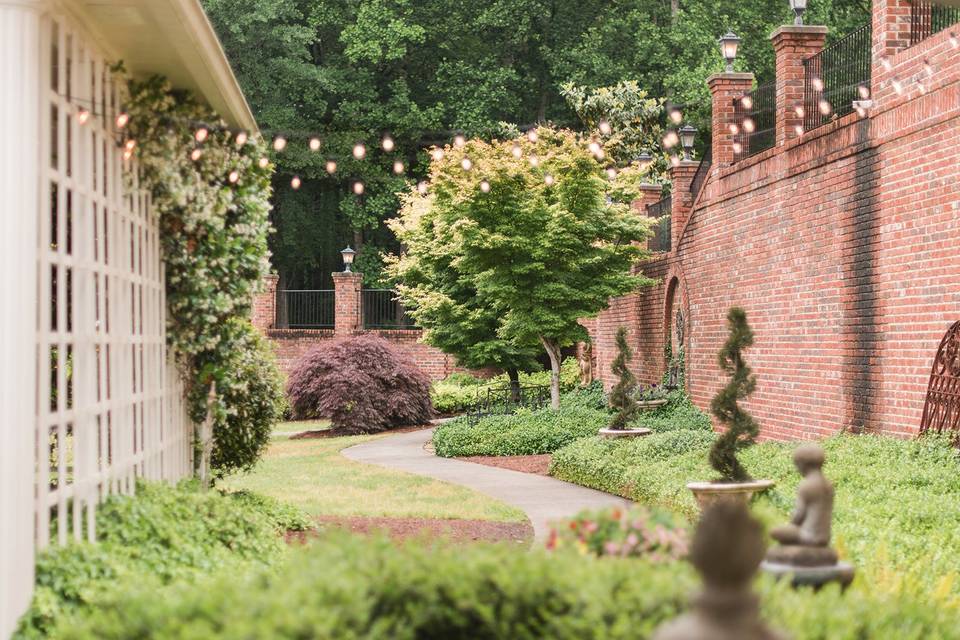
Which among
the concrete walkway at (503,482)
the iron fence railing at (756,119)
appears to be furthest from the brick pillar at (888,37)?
the concrete walkway at (503,482)

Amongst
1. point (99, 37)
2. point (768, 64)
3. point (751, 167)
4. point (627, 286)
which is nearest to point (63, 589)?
point (99, 37)

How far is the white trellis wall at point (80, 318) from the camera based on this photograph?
5746mm

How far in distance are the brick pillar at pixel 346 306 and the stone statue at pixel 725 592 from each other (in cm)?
3243

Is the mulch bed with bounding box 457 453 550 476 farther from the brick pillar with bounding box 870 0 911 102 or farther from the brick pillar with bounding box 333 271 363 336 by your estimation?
the brick pillar with bounding box 333 271 363 336

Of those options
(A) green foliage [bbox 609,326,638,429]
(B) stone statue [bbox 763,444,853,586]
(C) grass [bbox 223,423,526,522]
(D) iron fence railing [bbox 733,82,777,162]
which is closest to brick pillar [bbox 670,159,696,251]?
(D) iron fence railing [bbox 733,82,777,162]

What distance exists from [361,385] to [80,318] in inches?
762

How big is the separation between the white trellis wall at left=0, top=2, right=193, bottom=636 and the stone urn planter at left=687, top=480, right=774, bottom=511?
4.26m

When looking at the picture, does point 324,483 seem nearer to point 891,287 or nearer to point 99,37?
point 891,287

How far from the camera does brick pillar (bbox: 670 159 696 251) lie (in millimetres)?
20766

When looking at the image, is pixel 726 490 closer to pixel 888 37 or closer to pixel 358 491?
pixel 888 37

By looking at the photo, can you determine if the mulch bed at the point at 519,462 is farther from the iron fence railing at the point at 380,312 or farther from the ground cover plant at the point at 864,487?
the iron fence railing at the point at 380,312

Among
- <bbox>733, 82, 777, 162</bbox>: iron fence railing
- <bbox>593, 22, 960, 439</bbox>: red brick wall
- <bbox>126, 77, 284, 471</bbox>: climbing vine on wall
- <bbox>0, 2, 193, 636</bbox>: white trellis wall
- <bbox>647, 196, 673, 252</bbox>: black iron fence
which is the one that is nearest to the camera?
<bbox>0, 2, 193, 636</bbox>: white trellis wall

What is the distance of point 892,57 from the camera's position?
1249cm

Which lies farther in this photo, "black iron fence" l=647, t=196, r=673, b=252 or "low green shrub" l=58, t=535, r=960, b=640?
"black iron fence" l=647, t=196, r=673, b=252
